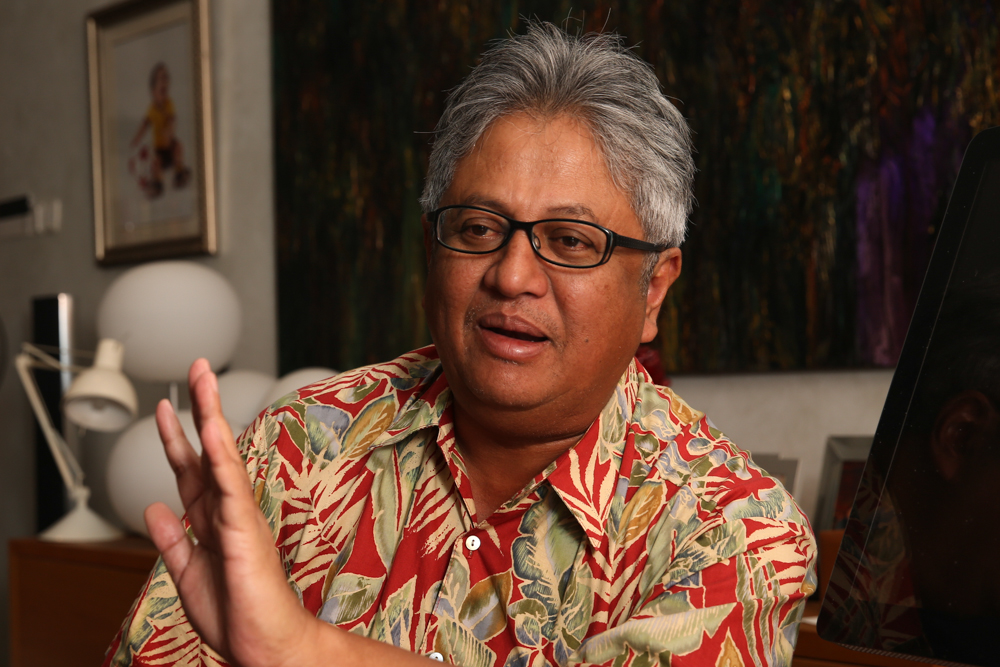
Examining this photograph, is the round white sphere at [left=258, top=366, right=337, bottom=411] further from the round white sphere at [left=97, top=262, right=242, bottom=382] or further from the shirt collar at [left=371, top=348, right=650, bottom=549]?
the shirt collar at [left=371, top=348, right=650, bottom=549]

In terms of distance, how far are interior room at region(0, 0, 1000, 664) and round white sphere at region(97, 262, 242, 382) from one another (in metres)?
0.30

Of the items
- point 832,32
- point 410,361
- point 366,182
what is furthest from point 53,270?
point 832,32

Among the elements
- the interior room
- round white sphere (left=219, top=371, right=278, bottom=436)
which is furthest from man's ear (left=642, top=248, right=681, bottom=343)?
round white sphere (left=219, top=371, right=278, bottom=436)

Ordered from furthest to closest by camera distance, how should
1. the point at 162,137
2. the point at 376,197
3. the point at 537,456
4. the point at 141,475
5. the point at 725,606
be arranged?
the point at 162,137
the point at 376,197
the point at 141,475
the point at 537,456
the point at 725,606

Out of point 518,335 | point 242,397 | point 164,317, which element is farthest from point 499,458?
point 164,317

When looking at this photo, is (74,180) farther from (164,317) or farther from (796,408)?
(796,408)

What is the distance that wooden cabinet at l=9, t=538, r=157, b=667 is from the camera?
6.80 ft

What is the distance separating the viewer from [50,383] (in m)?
2.93

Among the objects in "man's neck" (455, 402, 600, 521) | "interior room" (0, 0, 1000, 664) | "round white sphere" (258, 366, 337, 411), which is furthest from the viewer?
"round white sphere" (258, 366, 337, 411)

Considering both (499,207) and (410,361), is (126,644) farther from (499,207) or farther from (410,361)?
(499,207)

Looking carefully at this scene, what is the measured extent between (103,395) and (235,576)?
168cm

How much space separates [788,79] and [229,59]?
1730mm

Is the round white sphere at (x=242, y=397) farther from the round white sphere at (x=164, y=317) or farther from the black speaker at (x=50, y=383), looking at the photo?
the black speaker at (x=50, y=383)

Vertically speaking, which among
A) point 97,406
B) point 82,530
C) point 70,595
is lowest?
point 70,595
